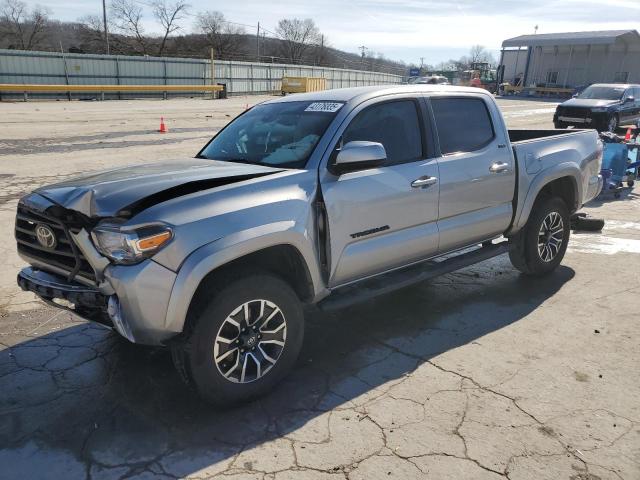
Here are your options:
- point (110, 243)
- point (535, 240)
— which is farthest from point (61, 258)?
point (535, 240)

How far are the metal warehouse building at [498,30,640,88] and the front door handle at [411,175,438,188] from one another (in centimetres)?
5405

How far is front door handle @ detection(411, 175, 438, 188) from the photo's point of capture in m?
3.94

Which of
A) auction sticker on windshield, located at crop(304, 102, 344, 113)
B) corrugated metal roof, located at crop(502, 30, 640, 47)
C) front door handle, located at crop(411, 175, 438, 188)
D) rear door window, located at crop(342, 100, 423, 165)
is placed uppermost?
corrugated metal roof, located at crop(502, 30, 640, 47)

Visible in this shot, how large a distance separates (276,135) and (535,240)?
2.83m

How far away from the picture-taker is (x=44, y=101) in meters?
30.0

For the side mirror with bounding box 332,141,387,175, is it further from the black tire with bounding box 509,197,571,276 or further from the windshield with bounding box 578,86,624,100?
the windshield with bounding box 578,86,624,100

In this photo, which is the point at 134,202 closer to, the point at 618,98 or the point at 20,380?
the point at 20,380

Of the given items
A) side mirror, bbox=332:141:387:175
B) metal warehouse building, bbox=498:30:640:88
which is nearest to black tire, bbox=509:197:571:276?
side mirror, bbox=332:141:387:175

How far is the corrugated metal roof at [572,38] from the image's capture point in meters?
48.8

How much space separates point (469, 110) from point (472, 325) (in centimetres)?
188

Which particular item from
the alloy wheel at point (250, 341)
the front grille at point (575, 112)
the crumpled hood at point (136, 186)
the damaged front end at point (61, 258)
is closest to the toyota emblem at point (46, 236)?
the damaged front end at point (61, 258)

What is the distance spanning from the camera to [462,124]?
178 inches

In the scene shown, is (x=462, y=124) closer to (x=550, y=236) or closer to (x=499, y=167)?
(x=499, y=167)

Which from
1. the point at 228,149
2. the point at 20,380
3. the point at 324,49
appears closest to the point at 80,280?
the point at 20,380
